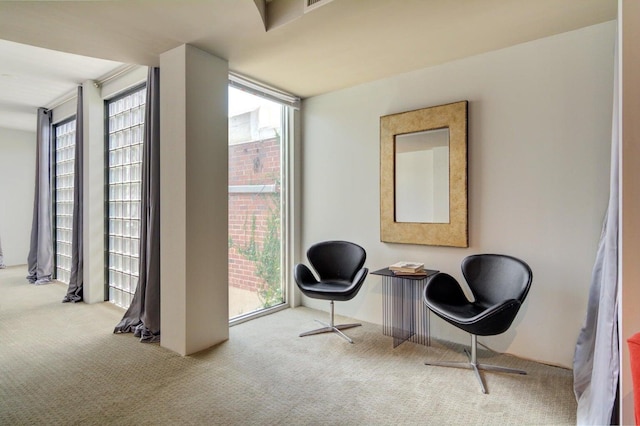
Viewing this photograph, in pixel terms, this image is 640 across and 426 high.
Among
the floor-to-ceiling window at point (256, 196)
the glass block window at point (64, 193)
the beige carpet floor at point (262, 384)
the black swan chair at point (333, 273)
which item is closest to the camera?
the beige carpet floor at point (262, 384)

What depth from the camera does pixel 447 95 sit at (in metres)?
3.15

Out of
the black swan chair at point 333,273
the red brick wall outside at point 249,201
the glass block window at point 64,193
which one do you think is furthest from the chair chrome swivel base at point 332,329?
the glass block window at point 64,193

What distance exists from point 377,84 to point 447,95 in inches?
30.3

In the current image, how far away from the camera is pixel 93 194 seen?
4379 millimetres

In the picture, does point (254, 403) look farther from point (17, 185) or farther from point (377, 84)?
point (17, 185)

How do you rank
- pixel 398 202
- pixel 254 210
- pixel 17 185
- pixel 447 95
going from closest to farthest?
pixel 447 95
pixel 398 202
pixel 254 210
pixel 17 185

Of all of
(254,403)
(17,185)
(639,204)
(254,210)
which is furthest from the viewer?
(17,185)

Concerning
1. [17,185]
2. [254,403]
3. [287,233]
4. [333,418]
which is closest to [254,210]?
[287,233]

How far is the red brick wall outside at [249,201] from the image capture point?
146 inches

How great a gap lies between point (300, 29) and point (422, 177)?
169 cm

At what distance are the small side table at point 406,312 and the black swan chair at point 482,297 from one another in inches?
14.5

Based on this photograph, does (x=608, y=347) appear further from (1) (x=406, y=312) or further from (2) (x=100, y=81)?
(2) (x=100, y=81)

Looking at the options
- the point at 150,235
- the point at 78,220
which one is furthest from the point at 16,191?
the point at 150,235

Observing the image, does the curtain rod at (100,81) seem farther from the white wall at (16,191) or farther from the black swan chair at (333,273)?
the black swan chair at (333,273)
